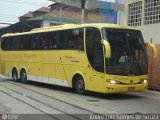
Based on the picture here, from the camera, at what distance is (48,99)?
16125mm

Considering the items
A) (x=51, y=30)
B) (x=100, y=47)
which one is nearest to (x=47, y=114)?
(x=100, y=47)

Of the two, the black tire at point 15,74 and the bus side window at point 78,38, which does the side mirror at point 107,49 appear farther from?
the black tire at point 15,74

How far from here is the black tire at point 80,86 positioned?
1778cm

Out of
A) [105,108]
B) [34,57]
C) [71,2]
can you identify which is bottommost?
[105,108]

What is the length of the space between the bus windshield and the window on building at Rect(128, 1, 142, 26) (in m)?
11.2

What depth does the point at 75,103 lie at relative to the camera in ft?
49.0

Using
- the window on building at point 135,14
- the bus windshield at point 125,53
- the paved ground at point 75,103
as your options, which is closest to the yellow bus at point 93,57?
the bus windshield at point 125,53

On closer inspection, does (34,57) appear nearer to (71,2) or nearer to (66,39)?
(66,39)

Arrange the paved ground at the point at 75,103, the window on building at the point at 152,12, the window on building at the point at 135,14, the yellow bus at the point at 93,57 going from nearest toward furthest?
the paved ground at the point at 75,103 < the yellow bus at the point at 93,57 < the window on building at the point at 152,12 < the window on building at the point at 135,14

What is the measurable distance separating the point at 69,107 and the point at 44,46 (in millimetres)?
7912

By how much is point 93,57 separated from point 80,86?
1642 mm

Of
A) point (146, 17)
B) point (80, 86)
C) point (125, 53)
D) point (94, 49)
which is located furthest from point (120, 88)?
point (146, 17)

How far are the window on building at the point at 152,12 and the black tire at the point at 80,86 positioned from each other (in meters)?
9.80

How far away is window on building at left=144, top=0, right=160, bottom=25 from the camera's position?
85.9ft
